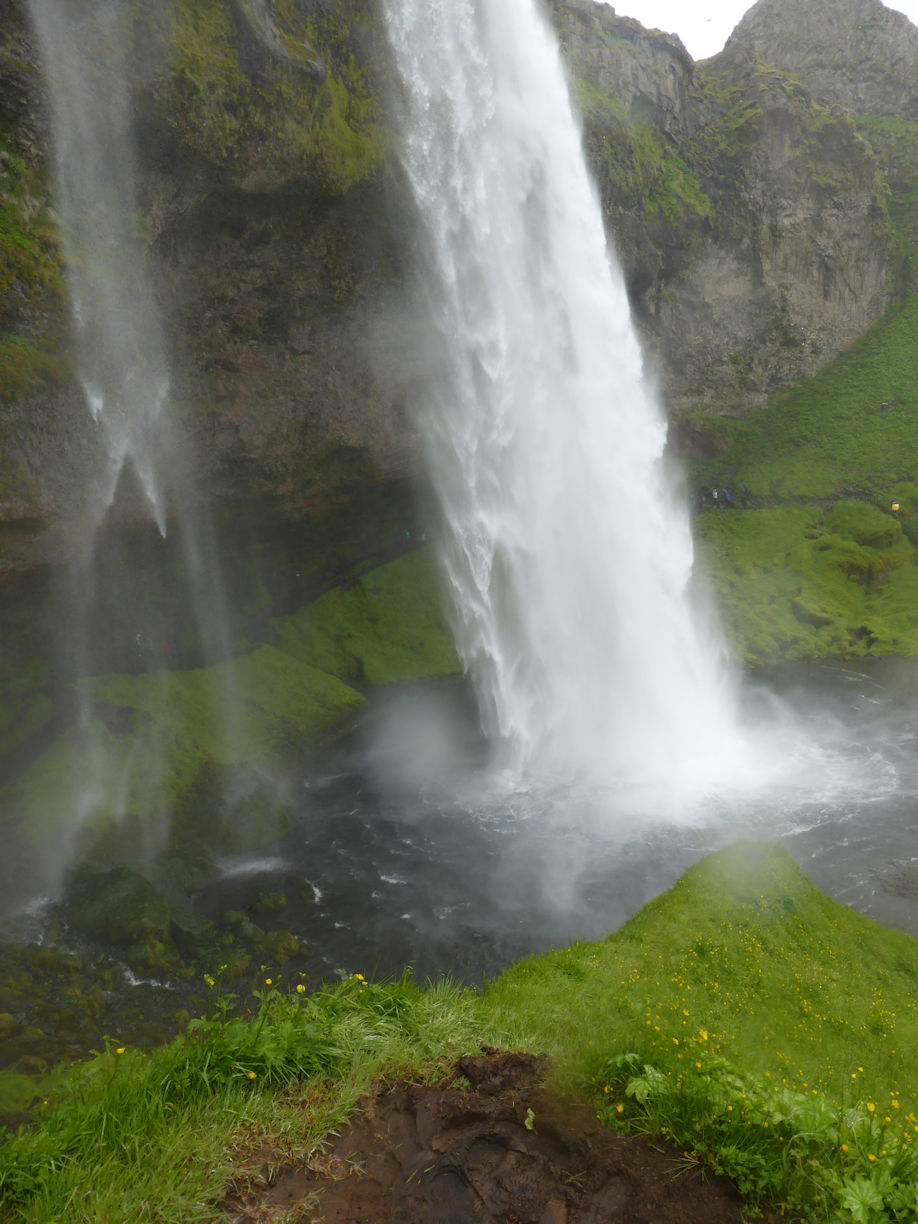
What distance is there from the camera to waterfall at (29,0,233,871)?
1861 centimetres

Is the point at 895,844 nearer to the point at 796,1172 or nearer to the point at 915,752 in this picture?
the point at 915,752

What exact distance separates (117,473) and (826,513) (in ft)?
129

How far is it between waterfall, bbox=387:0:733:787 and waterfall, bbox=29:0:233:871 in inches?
420

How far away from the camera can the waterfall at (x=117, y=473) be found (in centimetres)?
1861

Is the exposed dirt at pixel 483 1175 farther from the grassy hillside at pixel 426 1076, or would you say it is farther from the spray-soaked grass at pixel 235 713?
the spray-soaked grass at pixel 235 713

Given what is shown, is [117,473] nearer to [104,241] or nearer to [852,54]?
[104,241]

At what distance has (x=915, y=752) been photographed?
23.6 meters

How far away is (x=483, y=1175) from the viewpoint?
176 inches

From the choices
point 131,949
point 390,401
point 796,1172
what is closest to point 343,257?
point 390,401

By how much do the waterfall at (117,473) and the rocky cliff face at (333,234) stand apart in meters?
0.61

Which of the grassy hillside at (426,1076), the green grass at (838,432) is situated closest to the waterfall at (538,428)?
the grassy hillside at (426,1076)

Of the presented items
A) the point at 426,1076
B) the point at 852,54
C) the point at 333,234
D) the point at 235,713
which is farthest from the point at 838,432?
the point at 426,1076

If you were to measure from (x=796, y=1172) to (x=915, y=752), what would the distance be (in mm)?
23305

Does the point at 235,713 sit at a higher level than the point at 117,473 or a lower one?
lower
